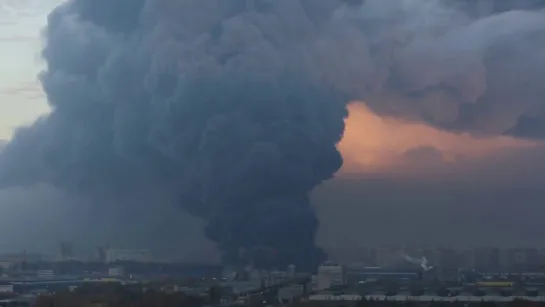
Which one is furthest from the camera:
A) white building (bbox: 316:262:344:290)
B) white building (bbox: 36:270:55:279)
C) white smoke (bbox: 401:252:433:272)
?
white building (bbox: 36:270:55:279)

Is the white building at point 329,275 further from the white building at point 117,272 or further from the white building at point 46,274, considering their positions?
the white building at point 46,274

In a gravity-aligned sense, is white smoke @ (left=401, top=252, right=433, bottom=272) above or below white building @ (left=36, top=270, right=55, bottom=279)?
below

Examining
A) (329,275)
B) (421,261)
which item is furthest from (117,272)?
(421,261)

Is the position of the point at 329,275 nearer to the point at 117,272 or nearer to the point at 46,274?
the point at 117,272

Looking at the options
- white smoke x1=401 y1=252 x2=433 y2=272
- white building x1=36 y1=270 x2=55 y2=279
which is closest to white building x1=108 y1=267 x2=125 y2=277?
white building x1=36 y1=270 x2=55 y2=279

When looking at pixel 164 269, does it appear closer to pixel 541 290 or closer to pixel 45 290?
pixel 45 290

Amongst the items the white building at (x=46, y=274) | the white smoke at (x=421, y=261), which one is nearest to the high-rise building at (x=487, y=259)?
the white smoke at (x=421, y=261)

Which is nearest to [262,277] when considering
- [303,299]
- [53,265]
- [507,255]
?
[303,299]

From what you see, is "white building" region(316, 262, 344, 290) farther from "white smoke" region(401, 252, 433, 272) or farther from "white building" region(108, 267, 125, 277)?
"white building" region(108, 267, 125, 277)
